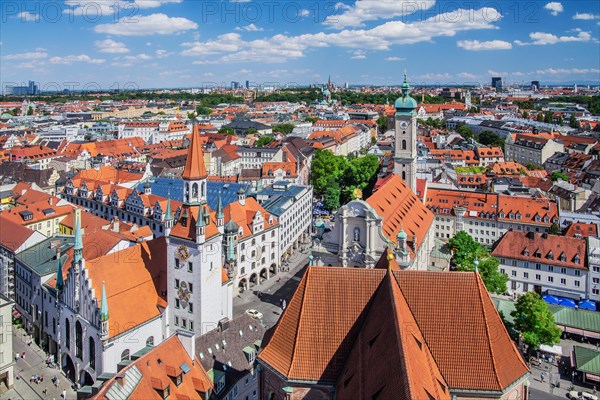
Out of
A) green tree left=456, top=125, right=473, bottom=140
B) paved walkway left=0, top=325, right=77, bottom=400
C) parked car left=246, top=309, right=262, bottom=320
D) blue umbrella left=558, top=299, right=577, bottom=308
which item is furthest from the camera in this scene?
green tree left=456, top=125, right=473, bottom=140

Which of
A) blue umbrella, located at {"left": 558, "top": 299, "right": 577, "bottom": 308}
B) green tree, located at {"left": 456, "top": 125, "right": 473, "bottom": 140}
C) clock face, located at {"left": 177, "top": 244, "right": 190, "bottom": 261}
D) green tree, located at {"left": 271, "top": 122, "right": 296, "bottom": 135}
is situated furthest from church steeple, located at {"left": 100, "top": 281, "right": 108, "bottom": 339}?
green tree, located at {"left": 456, "top": 125, "right": 473, "bottom": 140}

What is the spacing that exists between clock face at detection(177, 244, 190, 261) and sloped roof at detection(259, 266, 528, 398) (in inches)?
549

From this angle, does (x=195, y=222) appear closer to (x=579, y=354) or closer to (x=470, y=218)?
(x=579, y=354)

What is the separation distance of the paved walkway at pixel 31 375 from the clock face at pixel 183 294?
1049cm

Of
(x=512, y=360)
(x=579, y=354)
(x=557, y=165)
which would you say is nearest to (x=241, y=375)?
(x=512, y=360)

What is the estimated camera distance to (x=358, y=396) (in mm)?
21609

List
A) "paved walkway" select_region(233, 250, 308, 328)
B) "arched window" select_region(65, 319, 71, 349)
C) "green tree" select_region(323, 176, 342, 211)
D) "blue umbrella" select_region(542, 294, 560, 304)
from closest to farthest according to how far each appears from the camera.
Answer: "arched window" select_region(65, 319, 71, 349), "paved walkway" select_region(233, 250, 308, 328), "blue umbrella" select_region(542, 294, 560, 304), "green tree" select_region(323, 176, 342, 211)

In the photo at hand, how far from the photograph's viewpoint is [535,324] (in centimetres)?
4394

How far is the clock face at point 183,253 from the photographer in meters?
38.6

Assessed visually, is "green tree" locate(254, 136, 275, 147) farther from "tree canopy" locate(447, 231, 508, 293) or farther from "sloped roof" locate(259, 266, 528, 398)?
"sloped roof" locate(259, 266, 528, 398)

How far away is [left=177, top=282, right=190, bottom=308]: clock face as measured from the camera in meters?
39.2

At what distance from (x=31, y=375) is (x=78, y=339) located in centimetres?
685

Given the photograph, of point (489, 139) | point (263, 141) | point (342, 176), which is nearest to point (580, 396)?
point (342, 176)

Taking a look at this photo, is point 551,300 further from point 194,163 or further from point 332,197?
point 332,197
